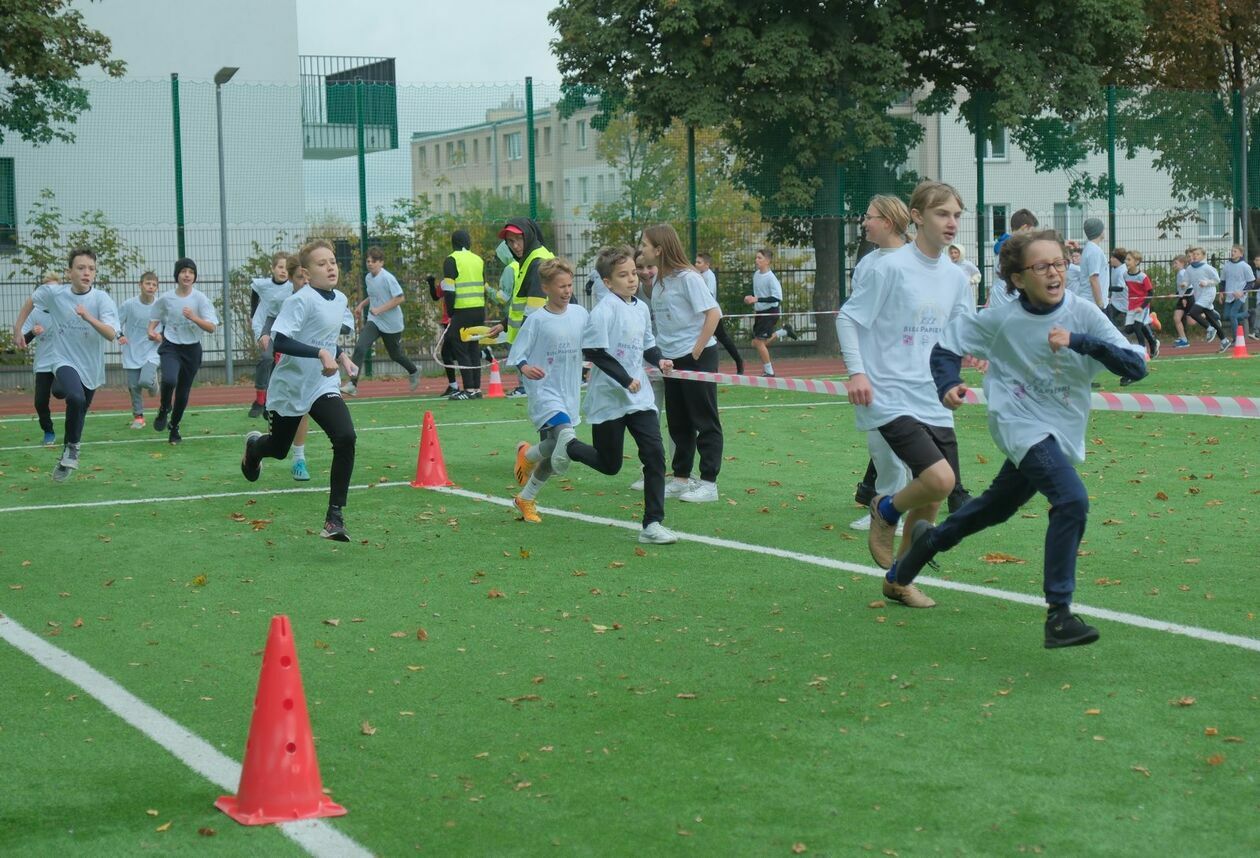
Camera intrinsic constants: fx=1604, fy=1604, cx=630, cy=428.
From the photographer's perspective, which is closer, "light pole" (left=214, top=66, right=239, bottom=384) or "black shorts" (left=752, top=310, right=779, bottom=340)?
"light pole" (left=214, top=66, right=239, bottom=384)

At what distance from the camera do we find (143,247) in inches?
931

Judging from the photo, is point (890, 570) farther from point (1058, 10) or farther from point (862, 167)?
point (1058, 10)

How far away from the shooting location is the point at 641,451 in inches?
367

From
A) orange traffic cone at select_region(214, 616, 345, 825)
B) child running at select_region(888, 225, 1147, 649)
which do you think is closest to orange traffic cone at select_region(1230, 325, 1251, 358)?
child running at select_region(888, 225, 1147, 649)

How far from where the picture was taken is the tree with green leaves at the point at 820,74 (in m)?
26.5

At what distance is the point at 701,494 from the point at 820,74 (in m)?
16.7

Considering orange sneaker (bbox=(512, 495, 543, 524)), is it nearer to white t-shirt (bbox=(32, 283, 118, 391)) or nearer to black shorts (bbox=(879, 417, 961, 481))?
black shorts (bbox=(879, 417, 961, 481))

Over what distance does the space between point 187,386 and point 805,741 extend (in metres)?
11.9

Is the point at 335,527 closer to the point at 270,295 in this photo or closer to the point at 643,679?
the point at 643,679

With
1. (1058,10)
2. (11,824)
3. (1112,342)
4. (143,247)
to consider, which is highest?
(1058,10)

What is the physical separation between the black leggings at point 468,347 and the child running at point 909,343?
44.2 ft

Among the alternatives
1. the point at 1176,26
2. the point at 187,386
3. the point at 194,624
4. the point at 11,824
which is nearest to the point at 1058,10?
the point at 1176,26

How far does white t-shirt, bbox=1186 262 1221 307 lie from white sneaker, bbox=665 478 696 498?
20677 millimetres

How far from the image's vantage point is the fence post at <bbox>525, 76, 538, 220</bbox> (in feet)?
84.6
